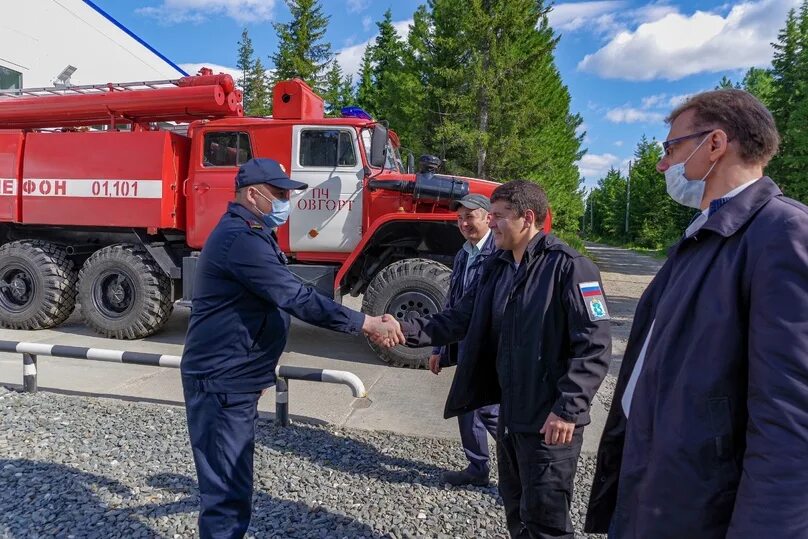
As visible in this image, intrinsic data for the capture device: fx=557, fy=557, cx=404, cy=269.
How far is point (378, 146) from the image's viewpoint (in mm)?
6531

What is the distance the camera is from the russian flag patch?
2.21m

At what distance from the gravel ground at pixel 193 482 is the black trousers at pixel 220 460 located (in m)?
0.56

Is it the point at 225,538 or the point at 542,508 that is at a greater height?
the point at 542,508

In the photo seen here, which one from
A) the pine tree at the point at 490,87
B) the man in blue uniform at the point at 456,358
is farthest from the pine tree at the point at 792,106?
the man in blue uniform at the point at 456,358

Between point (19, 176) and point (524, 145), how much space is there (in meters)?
14.9

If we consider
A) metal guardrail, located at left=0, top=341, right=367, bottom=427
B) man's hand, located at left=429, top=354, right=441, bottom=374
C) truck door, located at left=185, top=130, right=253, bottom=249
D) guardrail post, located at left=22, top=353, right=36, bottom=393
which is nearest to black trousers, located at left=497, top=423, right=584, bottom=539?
man's hand, located at left=429, top=354, right=441, bottom=374

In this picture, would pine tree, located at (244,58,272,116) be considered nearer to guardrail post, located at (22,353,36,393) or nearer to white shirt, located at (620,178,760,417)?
guardrail post, located at (22,353,36,393)

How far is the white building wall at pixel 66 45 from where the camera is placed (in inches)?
506

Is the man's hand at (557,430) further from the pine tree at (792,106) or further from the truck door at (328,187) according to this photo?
the pine tree at (792,106)

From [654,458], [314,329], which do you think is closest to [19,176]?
[314,329]

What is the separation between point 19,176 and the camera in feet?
24.8

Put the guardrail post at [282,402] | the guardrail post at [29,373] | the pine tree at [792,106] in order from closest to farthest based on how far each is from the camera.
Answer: the guardrail post at [282,402], the guardrail post at [29,373], the pine tree at [792,106]

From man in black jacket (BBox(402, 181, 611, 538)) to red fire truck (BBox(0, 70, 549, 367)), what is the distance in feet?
12.3

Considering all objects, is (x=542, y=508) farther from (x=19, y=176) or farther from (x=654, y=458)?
(x=19, y=176)
